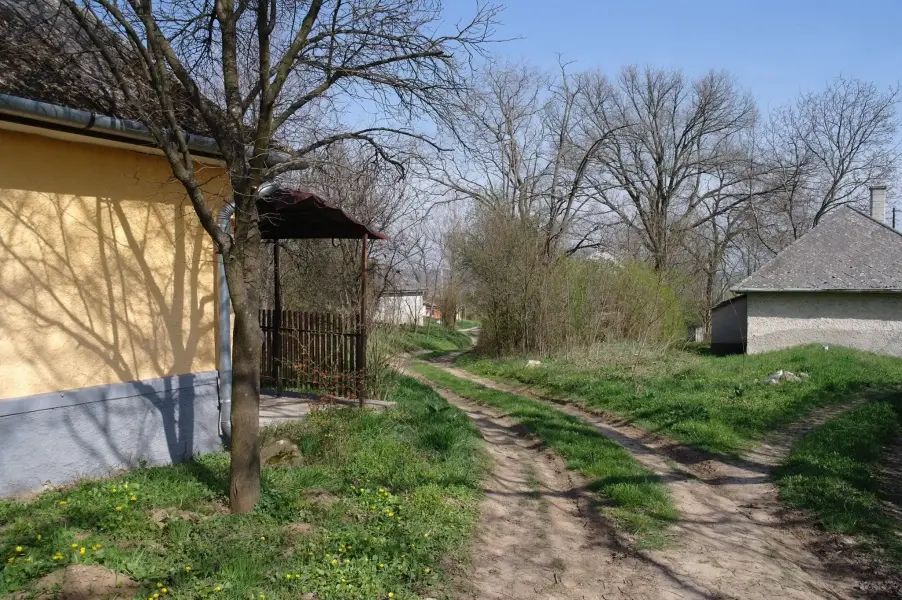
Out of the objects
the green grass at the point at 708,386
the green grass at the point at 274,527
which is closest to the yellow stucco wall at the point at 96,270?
the green grass at the point at 274,527

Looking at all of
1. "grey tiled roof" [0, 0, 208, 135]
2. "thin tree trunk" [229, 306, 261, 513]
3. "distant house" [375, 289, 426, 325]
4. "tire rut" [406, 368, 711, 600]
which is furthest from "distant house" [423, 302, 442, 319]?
"thin tree trunk" [229, 306, 261, 513]

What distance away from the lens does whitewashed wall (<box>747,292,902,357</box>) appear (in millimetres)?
20359

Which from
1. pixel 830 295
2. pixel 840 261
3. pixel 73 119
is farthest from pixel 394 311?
pixel 840 261

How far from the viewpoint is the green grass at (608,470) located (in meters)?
6.15

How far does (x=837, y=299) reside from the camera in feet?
68.9

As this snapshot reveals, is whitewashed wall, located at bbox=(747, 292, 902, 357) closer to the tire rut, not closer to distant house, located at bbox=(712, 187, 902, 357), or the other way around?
distant house, located at bbox=(712, 187, 902, 357)

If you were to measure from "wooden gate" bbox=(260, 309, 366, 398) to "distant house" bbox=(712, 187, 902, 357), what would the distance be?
16.2m

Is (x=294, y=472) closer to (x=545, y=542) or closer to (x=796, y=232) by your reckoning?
(x=545, y=542)

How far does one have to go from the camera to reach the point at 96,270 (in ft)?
20.1

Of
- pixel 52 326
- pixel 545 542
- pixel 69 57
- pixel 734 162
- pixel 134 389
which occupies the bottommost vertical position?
pixel 545 542

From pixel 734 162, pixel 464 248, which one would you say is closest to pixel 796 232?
pixel 734 162

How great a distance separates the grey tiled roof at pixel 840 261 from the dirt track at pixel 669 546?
15.0m

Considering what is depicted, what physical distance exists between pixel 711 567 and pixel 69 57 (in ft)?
22.1

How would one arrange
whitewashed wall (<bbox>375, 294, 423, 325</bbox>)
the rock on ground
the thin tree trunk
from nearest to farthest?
1. the rock on ground
2. the thin tree trunk
3. whitewashed wall (<bbox>375, 294, 423, 325</bbox>)
